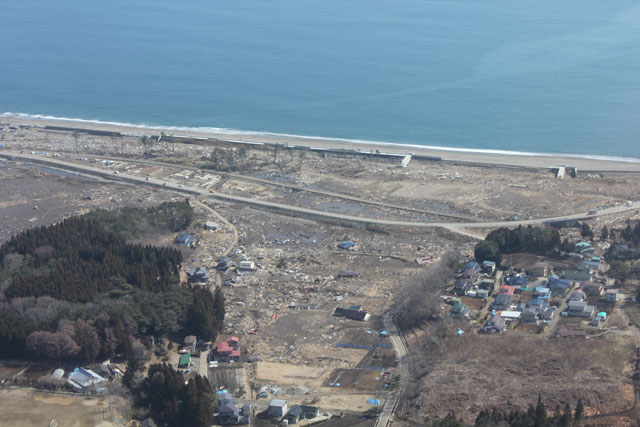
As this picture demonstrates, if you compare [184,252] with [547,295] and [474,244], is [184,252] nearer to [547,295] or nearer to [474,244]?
[474,244]

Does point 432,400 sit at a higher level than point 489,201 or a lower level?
lower

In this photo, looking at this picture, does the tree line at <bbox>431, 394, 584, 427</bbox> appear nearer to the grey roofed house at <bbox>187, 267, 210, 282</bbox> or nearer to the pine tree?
the pine tree

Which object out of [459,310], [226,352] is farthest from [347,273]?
[226,352]

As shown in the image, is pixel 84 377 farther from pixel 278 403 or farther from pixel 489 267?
pixel 489 267

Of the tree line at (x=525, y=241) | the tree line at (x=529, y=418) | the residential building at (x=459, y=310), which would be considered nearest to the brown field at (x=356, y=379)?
the tree line at (x=529, y=418)

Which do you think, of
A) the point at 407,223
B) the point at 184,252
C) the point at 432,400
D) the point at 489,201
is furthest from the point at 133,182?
the point at 432,400

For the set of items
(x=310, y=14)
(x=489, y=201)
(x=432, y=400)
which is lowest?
(x=432, y=400)

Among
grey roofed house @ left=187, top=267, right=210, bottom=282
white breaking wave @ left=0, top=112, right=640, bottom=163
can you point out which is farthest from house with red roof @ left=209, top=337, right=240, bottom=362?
white breaking wave @ left=0, top=112, right=640, bottom=163
